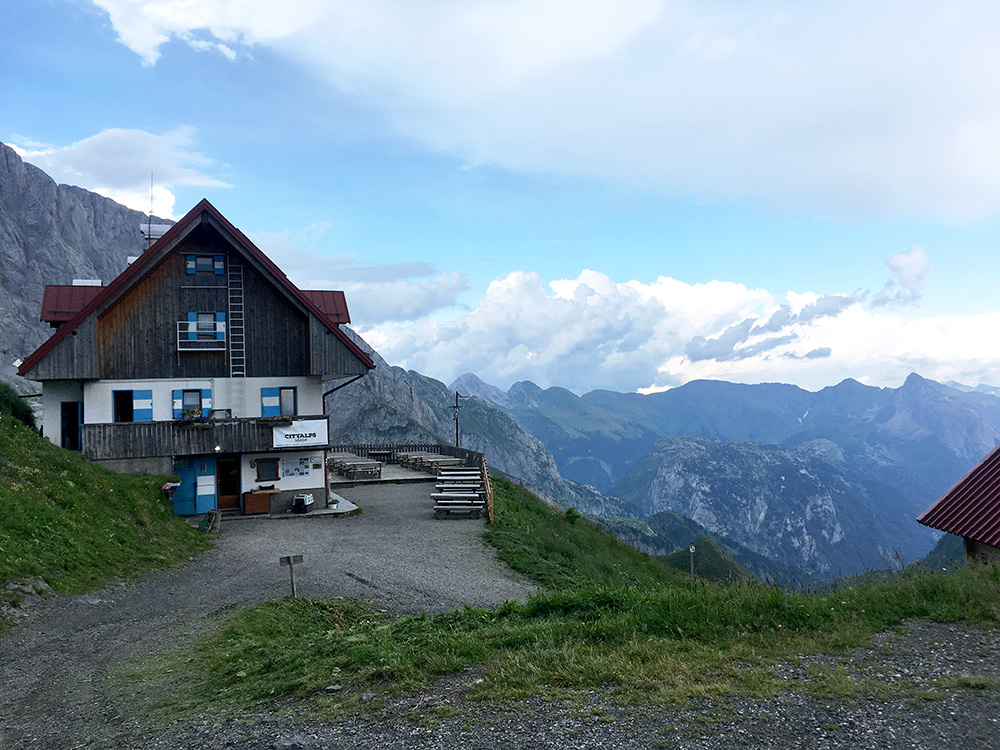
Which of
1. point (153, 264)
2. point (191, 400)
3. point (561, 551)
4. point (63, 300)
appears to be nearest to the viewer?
point (561, 551)

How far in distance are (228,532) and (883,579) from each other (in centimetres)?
Answer: 2157

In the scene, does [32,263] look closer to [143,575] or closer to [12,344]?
[12,344]

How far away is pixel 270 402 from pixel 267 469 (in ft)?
9.75

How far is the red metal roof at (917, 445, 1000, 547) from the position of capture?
688 inches

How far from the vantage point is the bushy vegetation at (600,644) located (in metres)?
7.18

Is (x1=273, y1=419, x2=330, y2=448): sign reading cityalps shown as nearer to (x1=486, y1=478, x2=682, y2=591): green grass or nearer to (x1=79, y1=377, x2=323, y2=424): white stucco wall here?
(x1=79, y1=377, x2=323, y2=424): white stucco wall

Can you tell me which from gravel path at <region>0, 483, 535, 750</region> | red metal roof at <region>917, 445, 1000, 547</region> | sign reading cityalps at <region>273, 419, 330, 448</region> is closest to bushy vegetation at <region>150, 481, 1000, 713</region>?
gravel path at <region>0, 483, 535, 750</region>

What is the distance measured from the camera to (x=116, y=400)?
2617 centimetres

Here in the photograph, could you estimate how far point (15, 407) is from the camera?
2580 centimetres

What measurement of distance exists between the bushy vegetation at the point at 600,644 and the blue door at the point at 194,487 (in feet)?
55.3

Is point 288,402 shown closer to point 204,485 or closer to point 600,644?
point 204,485

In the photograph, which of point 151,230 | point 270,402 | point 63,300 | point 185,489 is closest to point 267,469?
point 270,402

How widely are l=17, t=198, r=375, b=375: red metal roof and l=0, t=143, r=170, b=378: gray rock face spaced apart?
5348 inches

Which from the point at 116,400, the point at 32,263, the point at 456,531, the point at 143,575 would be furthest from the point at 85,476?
the point at 32,263
